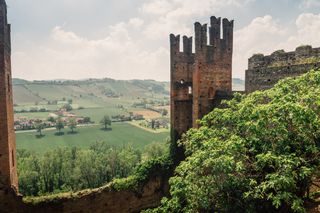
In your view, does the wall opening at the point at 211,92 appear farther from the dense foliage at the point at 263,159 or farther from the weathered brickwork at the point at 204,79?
the dense foliage at the point at 263,159

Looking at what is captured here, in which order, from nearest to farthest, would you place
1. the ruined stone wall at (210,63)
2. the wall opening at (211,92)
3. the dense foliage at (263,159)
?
the dense foliage at (263,159) < the ruined stone wall at (210,63) < the wall opening at (211,92)

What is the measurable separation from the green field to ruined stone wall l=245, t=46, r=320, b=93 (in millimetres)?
50233

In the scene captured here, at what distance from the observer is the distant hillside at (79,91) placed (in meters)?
121

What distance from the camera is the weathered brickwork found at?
62.3ft

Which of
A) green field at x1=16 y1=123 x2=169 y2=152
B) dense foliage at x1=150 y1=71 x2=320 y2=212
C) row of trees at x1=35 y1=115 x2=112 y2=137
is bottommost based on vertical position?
green field at x1=16 y1=123 x2=169 y2=152

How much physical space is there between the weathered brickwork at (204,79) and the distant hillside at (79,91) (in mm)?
101627

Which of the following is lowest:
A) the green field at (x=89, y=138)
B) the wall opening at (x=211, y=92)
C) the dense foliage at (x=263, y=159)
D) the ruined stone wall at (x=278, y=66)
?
the green field at (x=89, y=138)

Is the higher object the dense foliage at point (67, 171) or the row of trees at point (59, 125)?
the row of trees at point (59, 125)

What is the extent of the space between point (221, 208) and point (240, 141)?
2.56 m

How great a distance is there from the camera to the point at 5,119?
16.8 metres

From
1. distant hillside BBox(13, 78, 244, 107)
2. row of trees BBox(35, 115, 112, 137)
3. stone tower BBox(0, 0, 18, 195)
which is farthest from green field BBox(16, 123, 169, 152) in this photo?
stone tower BBox(0, 0, 18, 195)

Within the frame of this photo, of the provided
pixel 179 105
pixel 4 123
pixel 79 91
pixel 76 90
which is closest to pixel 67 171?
pixel 4 123

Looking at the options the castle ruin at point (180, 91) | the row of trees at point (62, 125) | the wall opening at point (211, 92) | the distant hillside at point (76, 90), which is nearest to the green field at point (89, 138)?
the row of trees at point (62, 125)

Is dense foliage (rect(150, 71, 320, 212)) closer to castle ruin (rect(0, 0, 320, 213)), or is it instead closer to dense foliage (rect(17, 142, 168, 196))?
castle ruin (rect(0, 0, 320, 213))
